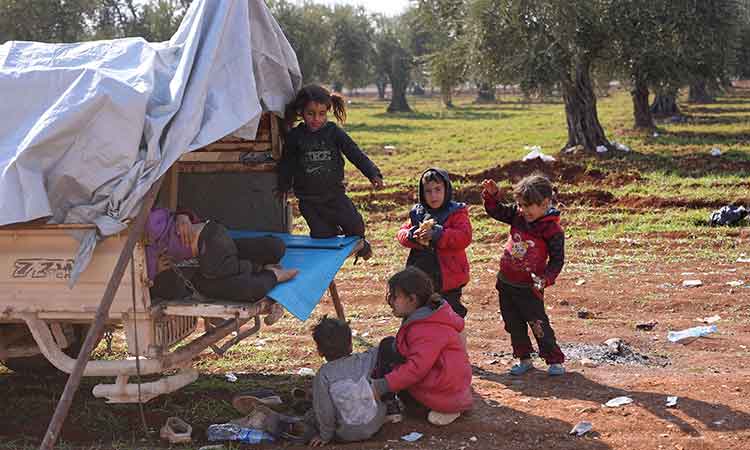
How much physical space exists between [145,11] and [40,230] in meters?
37.0

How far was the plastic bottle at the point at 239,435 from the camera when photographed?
5355mm

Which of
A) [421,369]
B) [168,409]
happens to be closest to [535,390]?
[421,369]

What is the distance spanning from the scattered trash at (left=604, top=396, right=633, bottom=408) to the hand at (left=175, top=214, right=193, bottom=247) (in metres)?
2.61

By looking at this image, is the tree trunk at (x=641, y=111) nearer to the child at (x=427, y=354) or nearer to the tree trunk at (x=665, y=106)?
the tree trunk at (x=665, y=106)

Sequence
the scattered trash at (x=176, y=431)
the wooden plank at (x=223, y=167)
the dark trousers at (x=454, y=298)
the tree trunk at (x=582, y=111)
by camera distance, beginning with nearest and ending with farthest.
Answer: the scattered trash at (x=176, y=431) < the dark trousers at (x=454, y=298) < the wooden plank at (x=223, y=167) < the tree trunk at (x=582, y=111)

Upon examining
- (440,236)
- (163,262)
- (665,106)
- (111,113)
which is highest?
(111,113)

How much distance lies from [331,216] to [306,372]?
1.14 meters

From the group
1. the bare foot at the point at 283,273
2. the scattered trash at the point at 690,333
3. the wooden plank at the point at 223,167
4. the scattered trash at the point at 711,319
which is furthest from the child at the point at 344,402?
the scattered trash at the point at 711,319

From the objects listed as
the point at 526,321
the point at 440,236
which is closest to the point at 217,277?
the point at 440,236

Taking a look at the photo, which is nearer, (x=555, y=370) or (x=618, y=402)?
(x=618, y=402)

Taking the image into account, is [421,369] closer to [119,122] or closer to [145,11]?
[119,122]

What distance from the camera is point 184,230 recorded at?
5176 millimetres

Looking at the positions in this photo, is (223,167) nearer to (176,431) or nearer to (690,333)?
(176,431)

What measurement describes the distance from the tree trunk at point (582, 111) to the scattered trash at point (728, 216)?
8731 mm
